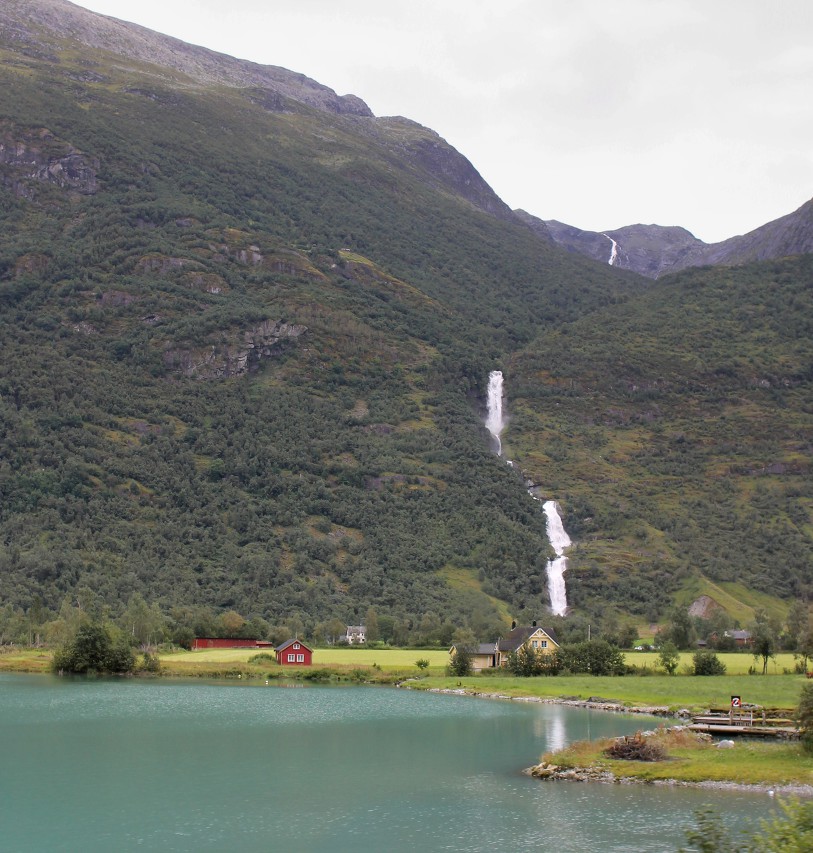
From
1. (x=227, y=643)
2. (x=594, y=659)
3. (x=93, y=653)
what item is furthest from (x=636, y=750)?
(x=227, y=643)

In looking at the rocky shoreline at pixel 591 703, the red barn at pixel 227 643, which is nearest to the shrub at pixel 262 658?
the red barn at pixel 227 643

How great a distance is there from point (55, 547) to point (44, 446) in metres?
34.2

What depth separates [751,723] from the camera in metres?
62.7

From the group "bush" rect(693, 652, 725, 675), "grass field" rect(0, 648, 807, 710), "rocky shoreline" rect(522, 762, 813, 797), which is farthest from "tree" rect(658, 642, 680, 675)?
"rocky shoreline" rect(522, 762, 813, 797)

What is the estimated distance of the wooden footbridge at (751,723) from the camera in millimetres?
61594

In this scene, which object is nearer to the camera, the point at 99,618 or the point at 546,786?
the point at 546,786

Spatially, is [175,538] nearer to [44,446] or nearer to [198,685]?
[44,446]

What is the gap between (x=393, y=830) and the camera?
40.5 metres

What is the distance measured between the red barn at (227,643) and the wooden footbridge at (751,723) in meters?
79.0

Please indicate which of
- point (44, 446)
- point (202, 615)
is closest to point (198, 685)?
point (202, 615)

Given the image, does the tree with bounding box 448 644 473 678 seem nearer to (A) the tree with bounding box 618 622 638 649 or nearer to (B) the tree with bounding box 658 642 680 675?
(B) the tree with bounding box 658 642 680 675

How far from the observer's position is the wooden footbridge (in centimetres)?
6159

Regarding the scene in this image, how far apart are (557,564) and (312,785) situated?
135m

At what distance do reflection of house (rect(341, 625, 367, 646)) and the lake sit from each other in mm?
67304
